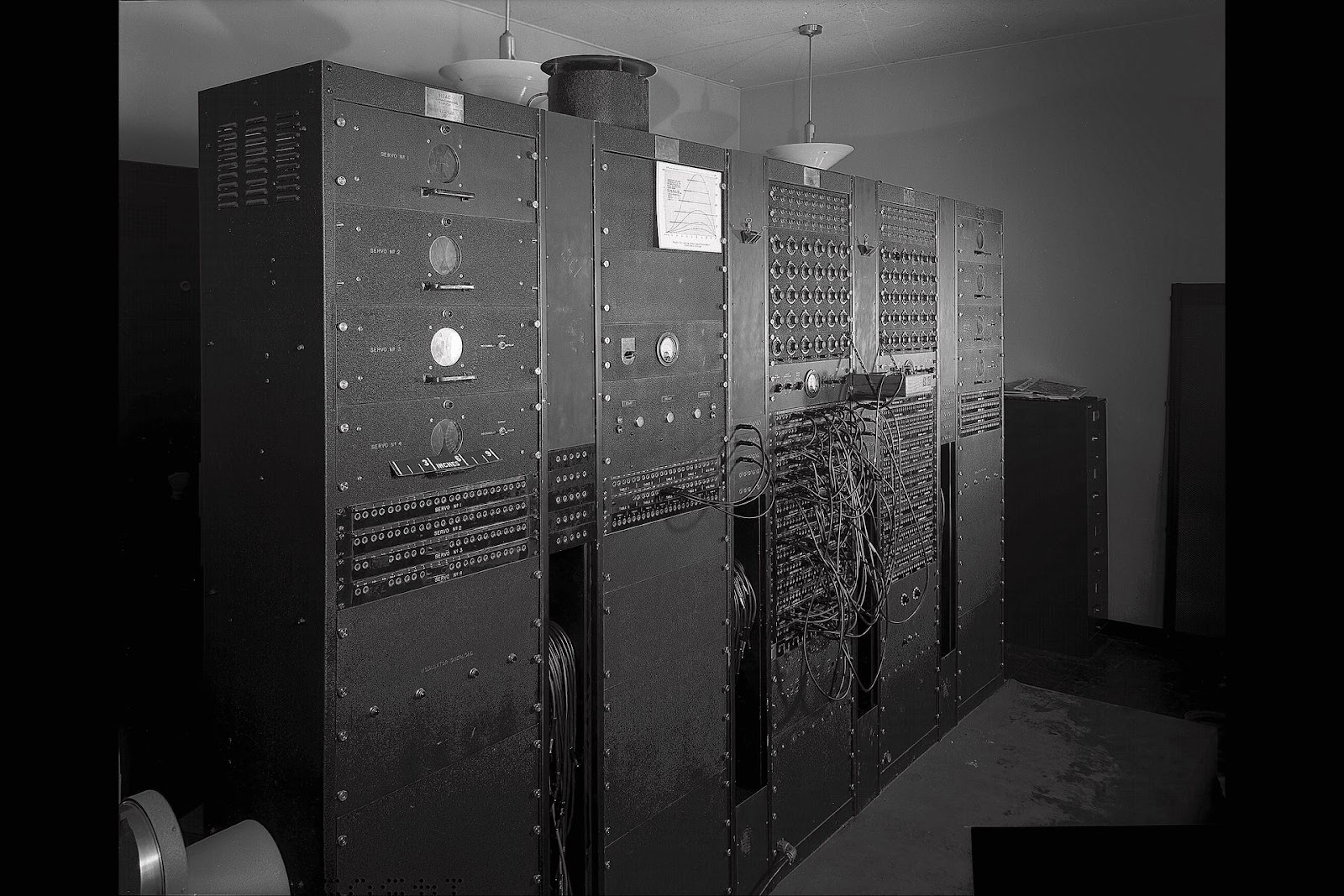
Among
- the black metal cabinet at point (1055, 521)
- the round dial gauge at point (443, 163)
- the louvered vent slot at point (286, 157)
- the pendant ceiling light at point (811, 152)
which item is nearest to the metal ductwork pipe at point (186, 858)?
the louvered vent slot at point (286, 157)

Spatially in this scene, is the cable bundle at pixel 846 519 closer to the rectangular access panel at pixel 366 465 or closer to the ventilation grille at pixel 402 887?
the rectangular access panel at pixel 366 465

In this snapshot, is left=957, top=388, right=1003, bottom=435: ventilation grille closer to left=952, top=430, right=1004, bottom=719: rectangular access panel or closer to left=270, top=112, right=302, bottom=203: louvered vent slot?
left=952, top=430, right=1004, bottom=719: rectangular access panel

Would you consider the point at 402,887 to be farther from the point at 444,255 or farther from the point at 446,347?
the point at 444,255

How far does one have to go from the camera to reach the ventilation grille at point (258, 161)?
5.51 feet

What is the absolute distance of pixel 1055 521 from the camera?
4.75 metres

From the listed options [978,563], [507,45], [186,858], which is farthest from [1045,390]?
[186,858]

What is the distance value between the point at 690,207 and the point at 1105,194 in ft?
10.5

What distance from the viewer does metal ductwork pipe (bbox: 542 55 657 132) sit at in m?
2.31

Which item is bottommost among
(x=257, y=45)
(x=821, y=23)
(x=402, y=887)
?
(x=402, y=887)

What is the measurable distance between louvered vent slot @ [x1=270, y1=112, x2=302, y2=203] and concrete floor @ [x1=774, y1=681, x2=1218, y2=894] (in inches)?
90.2

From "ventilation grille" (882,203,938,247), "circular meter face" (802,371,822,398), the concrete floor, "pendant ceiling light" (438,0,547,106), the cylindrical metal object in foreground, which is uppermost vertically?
"pendant ceiling light" (438,0,547,106)

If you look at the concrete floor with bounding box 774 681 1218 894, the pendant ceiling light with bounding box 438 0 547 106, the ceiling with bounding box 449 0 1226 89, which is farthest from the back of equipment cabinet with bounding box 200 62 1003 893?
the ceiling with bounding box 449 0 1226 89

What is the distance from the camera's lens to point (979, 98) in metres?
5.13

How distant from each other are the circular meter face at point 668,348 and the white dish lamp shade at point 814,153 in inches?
75.3
